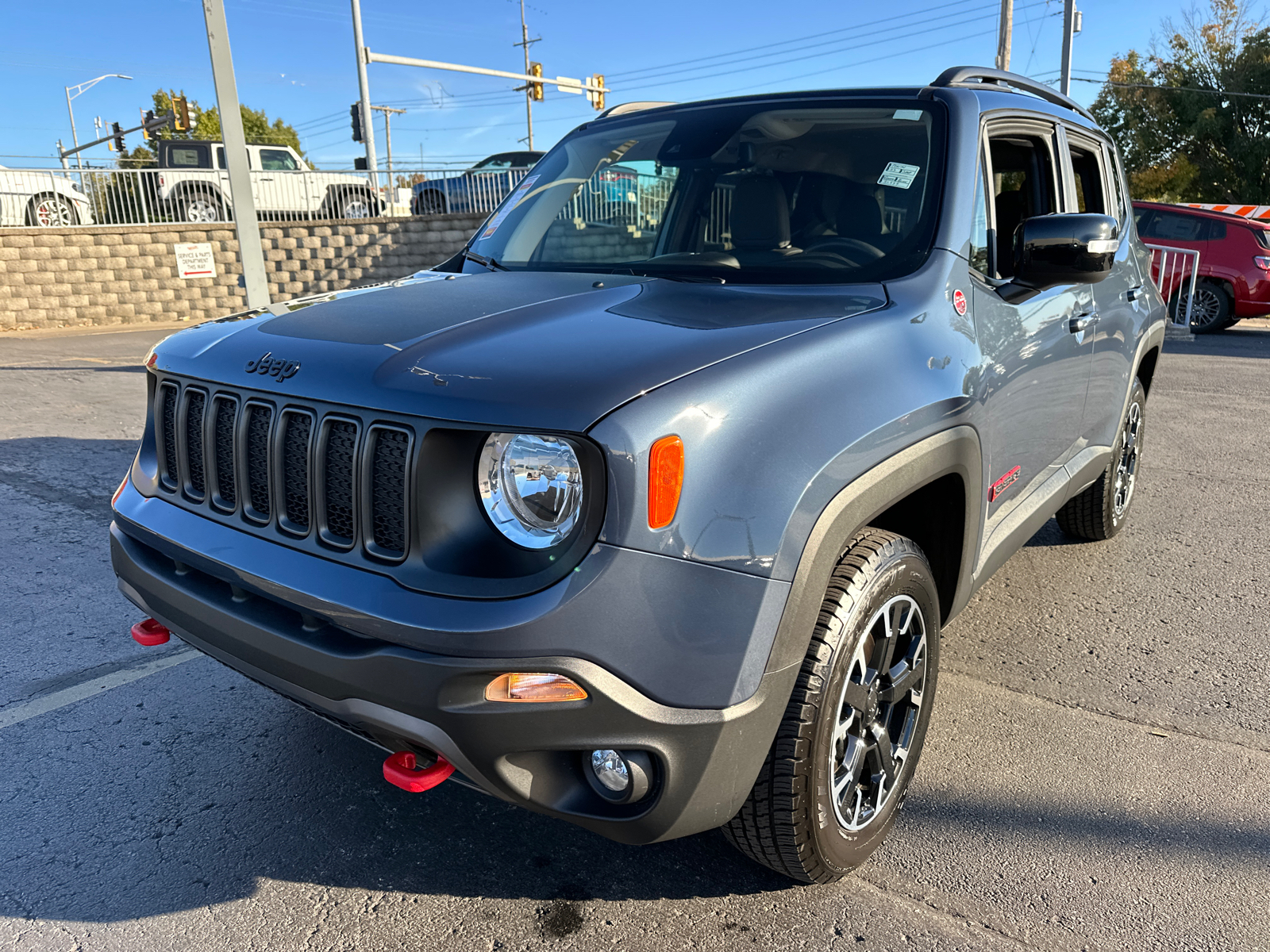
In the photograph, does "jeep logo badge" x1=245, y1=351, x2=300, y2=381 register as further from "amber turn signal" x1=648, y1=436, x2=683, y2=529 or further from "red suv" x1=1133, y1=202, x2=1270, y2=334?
"red suv" x1=1133, y1=202, x2=1270, y2=334

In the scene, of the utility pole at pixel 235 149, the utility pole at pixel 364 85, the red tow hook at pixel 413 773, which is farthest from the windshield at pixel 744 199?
the utility pole at pixel 364 85

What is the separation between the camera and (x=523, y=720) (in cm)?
174

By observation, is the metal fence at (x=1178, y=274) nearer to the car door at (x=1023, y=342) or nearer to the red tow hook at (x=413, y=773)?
the car door at (x=1023, y=342)

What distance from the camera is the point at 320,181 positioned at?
18156 millimetres

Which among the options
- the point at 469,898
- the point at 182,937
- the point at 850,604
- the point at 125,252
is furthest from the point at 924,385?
the point at 125,252

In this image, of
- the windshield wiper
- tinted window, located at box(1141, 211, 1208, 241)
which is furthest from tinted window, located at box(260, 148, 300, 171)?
the windshield wiper

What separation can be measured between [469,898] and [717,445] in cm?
129

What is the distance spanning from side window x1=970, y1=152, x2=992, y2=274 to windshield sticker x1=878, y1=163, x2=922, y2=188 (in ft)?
0.60

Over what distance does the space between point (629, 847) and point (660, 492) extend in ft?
3.97

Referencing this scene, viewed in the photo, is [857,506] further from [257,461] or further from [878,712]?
[257,461]

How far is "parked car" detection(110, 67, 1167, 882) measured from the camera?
1.74m

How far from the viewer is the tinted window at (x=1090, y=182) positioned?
12.9 feet

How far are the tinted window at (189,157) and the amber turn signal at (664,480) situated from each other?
19.4 m

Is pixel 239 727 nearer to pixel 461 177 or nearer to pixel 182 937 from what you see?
pixel 182 937
